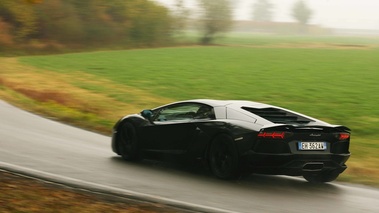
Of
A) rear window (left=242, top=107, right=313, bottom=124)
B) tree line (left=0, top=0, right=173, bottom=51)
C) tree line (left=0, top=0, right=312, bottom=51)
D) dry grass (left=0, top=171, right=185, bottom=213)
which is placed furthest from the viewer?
tree line (left=0, top=0, right=312, bottom=51)

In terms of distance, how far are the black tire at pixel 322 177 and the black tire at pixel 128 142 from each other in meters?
2.87

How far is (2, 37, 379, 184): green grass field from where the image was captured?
21.8 metres

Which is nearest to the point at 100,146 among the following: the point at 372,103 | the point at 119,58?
the point at 372,103

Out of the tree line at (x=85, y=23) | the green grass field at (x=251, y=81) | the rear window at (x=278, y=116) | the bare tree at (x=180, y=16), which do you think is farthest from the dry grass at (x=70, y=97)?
the bare tree at (x=180, y=16)

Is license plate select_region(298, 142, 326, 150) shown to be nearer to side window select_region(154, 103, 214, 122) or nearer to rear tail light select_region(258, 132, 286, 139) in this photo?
rear tail light select_region(258, 132, 286, 139)

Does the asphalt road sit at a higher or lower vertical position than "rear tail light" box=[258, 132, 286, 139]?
lower

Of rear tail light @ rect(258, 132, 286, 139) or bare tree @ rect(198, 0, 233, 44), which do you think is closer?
rear tail light @ rect(258, 132, 286, 139)

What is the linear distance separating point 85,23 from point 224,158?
2213 inches

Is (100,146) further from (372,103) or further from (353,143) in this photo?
(372,103)

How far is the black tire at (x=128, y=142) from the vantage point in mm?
11984

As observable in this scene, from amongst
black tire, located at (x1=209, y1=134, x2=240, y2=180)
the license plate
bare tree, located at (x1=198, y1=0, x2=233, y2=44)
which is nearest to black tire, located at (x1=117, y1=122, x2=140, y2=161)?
black tire, located at (x1=209, y1=134, x2=240, y2=180)

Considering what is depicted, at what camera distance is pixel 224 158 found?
10.2 m

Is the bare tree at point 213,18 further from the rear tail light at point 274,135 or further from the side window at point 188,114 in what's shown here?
the rear tail light at point 274,135

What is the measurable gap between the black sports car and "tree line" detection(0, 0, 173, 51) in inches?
1781
